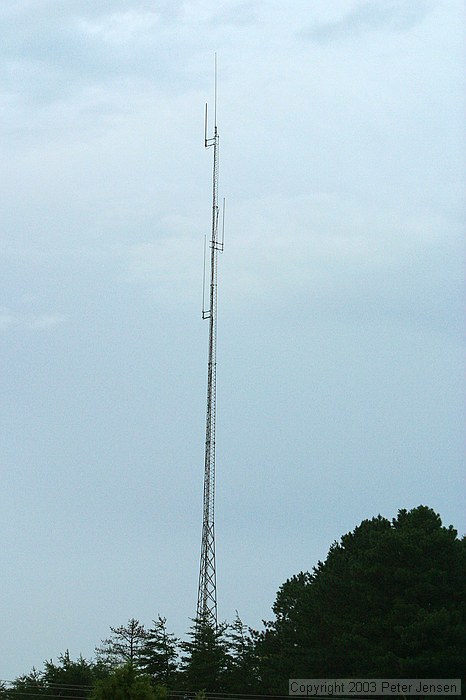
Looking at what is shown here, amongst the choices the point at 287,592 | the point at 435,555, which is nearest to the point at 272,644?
the point at 287,592

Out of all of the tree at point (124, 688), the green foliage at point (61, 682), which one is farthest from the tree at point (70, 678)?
the tree at point (124, 688)

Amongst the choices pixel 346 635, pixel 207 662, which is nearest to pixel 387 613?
pixel 346 635

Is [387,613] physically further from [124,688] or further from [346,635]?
[124,688]

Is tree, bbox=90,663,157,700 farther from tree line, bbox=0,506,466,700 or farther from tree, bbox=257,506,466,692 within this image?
tree, bbox=257,506,466,692

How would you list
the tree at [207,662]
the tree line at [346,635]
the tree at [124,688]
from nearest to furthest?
the tree at [124,688] → the tree line at [346,635] → the tree at [207,662]

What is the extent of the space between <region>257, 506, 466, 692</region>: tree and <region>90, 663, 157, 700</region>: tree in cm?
1270

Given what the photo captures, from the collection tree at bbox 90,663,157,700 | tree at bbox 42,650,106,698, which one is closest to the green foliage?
tree at bbox 42,650,106,698

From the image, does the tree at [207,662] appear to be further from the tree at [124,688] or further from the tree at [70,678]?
the tree at [124,688]

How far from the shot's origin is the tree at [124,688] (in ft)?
124

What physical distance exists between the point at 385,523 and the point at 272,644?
28.3 feet

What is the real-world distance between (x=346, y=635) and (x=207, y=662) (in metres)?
13.7

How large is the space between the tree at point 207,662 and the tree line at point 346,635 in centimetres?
5

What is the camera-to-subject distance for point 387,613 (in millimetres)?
49219

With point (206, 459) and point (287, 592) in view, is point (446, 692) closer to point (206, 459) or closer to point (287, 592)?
point (206, 459)
